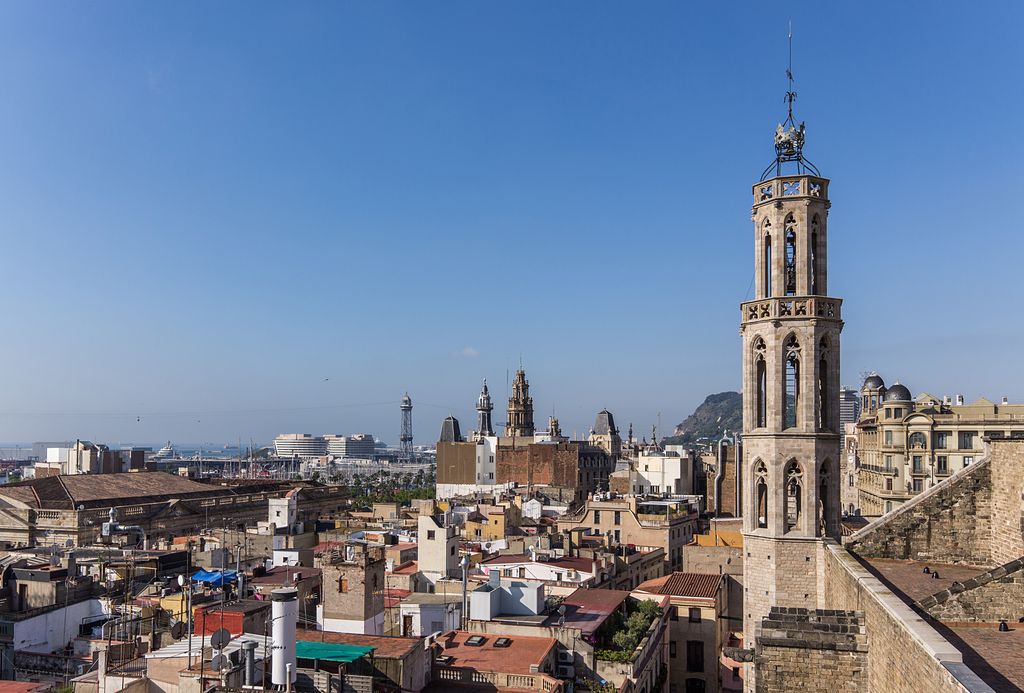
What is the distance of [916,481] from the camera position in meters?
48.4

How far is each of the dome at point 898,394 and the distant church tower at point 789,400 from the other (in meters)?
34.8

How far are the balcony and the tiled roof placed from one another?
62.1ft

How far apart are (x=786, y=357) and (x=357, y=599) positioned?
14.7 metres

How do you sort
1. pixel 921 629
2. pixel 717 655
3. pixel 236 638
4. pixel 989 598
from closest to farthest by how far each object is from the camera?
1. pixel 921 629
2. pixel 989 598
3. pixel 236 638
4. pixel 717 655

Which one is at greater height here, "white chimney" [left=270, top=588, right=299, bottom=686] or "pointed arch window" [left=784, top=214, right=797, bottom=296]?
"pointed arch window" [left=784, top=214, right=797, bottom=296]

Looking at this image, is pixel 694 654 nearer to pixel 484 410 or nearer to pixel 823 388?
pixel 823 388

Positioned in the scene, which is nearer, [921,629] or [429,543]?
[921,629]

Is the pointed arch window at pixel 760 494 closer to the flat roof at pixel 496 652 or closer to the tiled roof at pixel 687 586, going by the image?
the flat roof at pixel 496 652

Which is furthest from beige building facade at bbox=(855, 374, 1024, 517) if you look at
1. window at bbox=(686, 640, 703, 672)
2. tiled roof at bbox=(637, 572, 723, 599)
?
window at bbox=(686, 640, 703, 672)

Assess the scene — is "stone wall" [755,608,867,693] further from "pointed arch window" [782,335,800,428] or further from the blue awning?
the blue awning

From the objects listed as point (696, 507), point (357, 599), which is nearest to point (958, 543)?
point (357, 599)

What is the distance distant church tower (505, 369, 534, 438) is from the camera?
15150cm

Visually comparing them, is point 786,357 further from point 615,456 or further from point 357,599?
point 615,456

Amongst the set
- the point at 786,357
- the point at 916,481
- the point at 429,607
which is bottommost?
the point at 429,607
